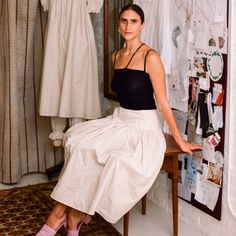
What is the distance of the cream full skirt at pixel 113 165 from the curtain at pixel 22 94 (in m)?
1.05

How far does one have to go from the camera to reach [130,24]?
2.46 meters

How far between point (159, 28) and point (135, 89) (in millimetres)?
469

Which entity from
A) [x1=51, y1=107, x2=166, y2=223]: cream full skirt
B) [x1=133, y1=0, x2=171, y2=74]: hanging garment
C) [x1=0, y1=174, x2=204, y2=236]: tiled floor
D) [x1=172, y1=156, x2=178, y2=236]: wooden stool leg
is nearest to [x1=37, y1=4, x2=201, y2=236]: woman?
[x1=51, y1=107, x2=166, y2=223]: cream full skirt

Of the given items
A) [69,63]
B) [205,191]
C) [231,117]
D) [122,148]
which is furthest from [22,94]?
[231,117]

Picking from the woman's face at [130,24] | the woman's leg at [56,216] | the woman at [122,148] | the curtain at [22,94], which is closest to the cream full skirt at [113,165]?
the woman at [122,148]

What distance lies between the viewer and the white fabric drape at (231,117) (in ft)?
7.38

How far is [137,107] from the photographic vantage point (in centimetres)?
251

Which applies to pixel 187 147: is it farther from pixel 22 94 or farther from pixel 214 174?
pixel 22 94

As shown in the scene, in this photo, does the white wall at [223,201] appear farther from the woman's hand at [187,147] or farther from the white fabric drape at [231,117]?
the woman's hand at [187,147]

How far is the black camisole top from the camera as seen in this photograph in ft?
8.05

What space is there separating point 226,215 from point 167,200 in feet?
1.89

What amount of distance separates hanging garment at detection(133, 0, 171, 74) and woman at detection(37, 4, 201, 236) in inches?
9.0

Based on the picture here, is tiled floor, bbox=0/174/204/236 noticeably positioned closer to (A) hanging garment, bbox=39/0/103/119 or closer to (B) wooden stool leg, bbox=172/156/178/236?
(B) wooden stool leg, bbox=172/156/178/236

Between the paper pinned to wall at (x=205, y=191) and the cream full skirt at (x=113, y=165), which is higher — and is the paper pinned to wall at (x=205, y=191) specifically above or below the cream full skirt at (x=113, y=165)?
below
